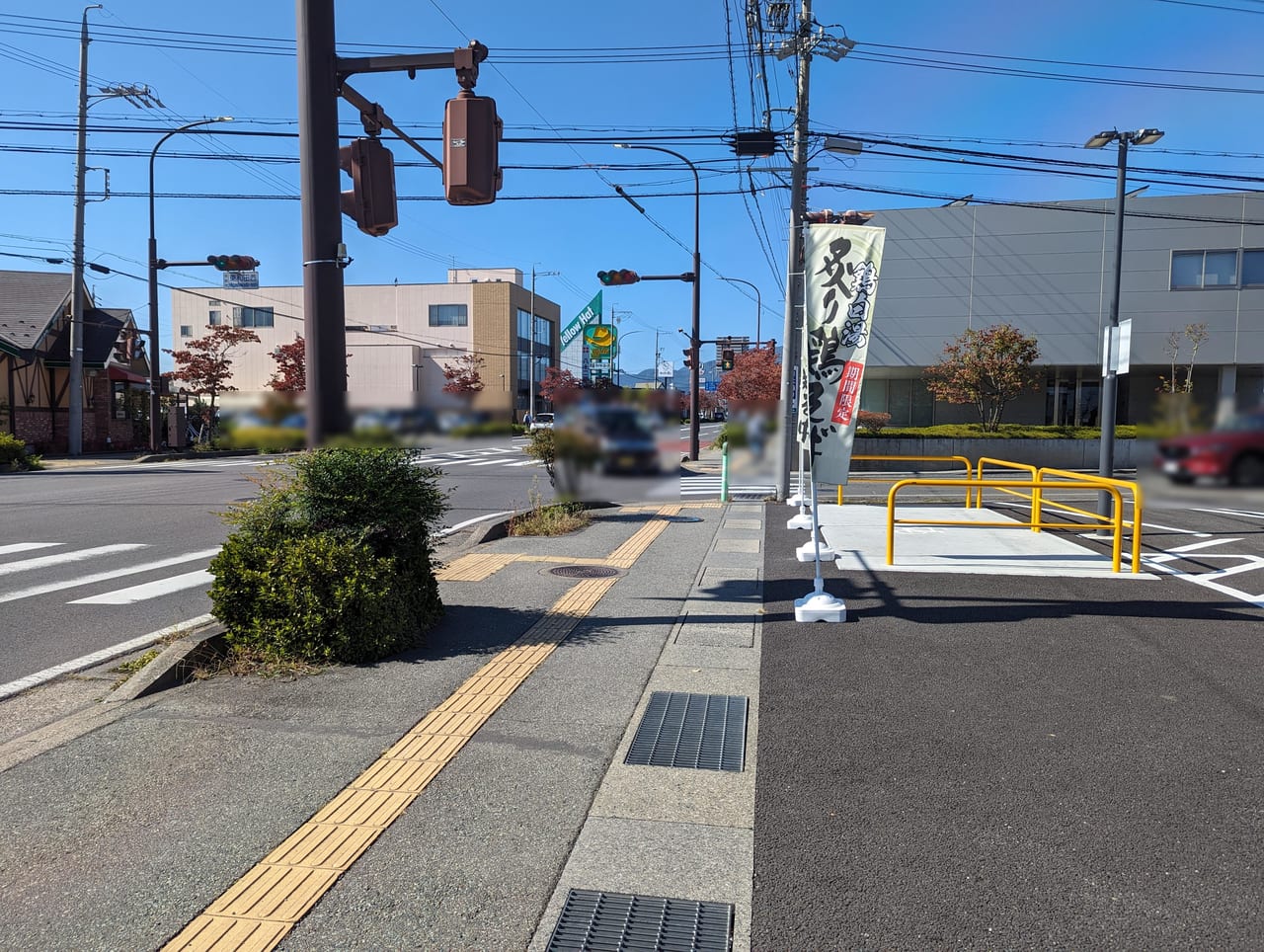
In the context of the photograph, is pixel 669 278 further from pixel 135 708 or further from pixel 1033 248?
pixel 135 708

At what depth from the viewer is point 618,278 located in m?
21.6

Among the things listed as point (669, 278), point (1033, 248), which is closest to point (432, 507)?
point (669, 278)

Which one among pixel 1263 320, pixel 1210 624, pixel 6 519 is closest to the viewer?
pixel 1263 320

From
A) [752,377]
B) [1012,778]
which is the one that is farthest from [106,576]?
[752,377]

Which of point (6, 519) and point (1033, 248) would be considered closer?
point (6, 519)

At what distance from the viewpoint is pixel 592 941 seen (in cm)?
283

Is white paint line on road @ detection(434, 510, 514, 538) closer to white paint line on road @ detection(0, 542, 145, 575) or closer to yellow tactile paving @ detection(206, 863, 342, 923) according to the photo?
white paint line on road @ detection(0, 542, 145, 575)

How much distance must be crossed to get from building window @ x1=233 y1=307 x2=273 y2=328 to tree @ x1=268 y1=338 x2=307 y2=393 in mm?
1167

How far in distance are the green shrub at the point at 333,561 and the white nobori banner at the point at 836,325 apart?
123 inches

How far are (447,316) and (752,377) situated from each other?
18937mm

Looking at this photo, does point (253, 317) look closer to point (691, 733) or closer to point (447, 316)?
point (447, 316)

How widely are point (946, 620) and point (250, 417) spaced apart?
18.3ft

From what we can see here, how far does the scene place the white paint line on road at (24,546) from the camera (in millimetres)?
10383

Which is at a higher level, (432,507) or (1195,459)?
(1195,459)
